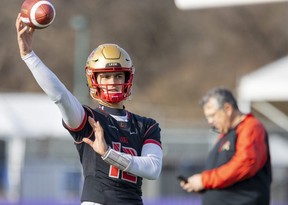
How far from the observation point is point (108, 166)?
234 inches

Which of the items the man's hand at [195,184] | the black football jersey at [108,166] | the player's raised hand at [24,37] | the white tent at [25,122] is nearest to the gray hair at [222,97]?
the man's hand at [195,184]

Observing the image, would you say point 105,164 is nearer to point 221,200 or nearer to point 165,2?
point 221,200

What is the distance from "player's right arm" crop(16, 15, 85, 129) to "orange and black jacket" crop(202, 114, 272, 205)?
3.02 m

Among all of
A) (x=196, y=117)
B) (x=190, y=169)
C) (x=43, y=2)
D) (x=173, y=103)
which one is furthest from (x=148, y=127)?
(x=173, y=103)

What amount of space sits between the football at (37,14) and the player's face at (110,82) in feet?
1.73

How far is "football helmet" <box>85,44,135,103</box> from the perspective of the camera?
600 cm

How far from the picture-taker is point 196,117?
4519 centimetres

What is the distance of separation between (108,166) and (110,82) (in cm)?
52

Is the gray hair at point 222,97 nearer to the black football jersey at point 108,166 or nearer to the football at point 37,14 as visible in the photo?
the black football jersey at point 108,166

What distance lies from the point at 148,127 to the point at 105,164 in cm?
43

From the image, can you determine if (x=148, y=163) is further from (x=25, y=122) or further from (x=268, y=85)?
(x=25, y=122)

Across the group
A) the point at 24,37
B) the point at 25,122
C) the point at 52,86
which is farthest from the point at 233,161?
the point at 25,122

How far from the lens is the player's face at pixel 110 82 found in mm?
6008

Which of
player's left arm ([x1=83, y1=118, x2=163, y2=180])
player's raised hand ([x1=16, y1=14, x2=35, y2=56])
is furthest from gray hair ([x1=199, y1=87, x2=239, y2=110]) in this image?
player's raised hand ([x1=16, y1=14, x2=35, y2=56])
